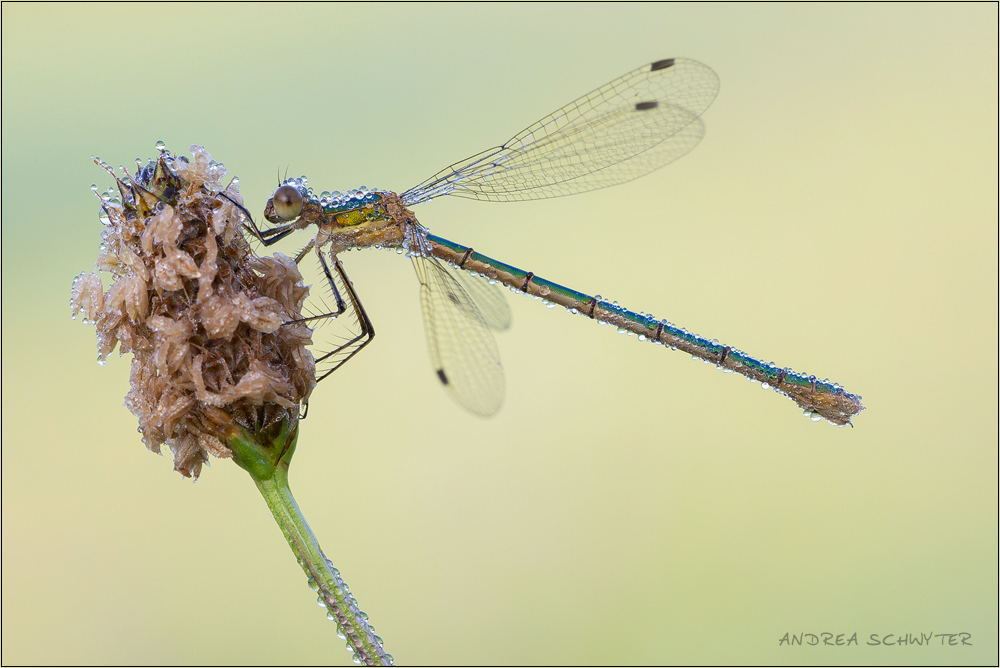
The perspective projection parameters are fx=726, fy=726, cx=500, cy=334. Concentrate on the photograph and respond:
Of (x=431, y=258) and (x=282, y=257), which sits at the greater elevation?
(x=431, y=258)

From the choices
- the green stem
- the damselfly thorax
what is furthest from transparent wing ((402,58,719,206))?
the green stem

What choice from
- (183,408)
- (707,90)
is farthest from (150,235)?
(707,90)

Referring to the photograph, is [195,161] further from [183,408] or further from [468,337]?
[468,337]

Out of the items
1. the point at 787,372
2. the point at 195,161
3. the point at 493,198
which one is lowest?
the point at 787,372

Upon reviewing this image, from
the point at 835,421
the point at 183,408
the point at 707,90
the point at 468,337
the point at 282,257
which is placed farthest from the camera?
the point at 707,90

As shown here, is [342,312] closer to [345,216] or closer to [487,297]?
[345,216]

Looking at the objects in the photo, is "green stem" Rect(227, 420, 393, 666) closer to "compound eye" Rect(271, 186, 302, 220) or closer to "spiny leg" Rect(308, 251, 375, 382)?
"spiny leg" Rect(308, 251, 375, 382)
